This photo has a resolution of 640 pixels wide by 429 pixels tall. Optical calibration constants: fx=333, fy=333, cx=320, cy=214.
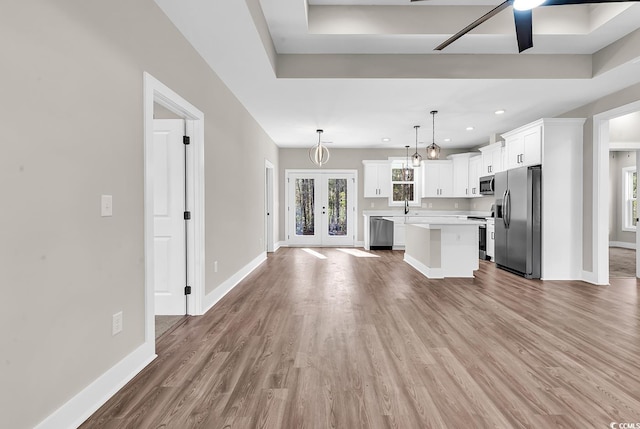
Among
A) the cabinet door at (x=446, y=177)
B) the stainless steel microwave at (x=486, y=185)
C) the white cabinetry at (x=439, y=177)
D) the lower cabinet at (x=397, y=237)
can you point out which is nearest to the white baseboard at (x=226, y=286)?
the lower cabinet at (x=397, y=237)

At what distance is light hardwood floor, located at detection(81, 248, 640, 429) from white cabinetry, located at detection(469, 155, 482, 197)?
403cm

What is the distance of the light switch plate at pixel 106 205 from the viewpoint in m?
1.92

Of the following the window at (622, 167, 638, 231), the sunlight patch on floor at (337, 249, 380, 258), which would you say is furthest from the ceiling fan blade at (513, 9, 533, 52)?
the window at (622, 167, 638, 231)

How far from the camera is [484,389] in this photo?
204cm

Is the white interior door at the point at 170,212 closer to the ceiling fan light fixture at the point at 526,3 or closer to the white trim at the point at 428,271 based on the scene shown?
the ceiling fan light fixture at the point at 526,3

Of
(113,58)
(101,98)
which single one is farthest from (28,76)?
(113,58)

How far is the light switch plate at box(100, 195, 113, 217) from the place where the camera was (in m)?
1.92

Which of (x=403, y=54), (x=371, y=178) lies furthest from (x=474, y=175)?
(x=403, y=54)

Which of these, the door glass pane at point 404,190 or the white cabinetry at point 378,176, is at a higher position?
the white cabinetry at point 378,176

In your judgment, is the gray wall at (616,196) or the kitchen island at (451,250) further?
the gray wall at (616,196)

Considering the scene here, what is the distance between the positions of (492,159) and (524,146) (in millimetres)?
1653

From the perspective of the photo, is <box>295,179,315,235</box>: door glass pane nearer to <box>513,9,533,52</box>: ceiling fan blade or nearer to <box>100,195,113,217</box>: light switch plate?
<box>513,9,533,52</box>: ceiling fan blade

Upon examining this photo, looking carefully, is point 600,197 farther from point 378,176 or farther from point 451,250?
point 378,176

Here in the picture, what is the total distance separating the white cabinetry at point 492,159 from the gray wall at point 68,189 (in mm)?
6259
